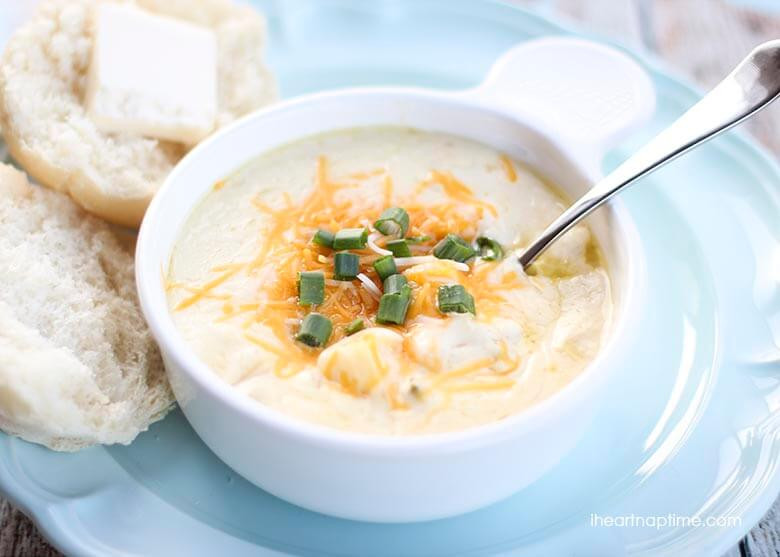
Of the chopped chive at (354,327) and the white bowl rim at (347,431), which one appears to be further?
the chopped chive at (354,327)

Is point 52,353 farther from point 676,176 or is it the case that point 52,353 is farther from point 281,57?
point 676,176

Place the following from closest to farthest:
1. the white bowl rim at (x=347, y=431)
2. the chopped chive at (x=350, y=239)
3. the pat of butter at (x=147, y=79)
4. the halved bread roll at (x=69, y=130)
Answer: the white bowl rim at (x=347, y=431) → the chopped chive at (x=350, y=239) → the halved bread roll at (x=69, y=130) → the pat of butter at (x=147, y=79)

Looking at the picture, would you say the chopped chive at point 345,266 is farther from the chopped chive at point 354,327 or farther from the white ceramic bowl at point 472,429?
the white ceramic bowl at point 472,429

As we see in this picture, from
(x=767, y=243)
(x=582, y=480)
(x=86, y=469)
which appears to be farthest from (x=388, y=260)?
(x=767, y=243)

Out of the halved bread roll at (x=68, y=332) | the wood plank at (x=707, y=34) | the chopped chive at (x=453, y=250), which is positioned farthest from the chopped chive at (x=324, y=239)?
the wood plank at (x=707, y=34)

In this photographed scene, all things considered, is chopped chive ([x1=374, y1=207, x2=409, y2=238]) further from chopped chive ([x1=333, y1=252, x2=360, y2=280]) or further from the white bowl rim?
the white bowl rim

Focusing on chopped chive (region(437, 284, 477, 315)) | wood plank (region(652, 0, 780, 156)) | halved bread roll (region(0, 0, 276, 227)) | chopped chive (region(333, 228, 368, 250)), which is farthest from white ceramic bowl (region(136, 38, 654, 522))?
wood plank (region(652, 0, 780, 156))

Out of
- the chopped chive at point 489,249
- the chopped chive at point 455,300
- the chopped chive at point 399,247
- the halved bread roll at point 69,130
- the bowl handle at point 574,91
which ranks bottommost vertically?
the halved bread roll at point 69,130
